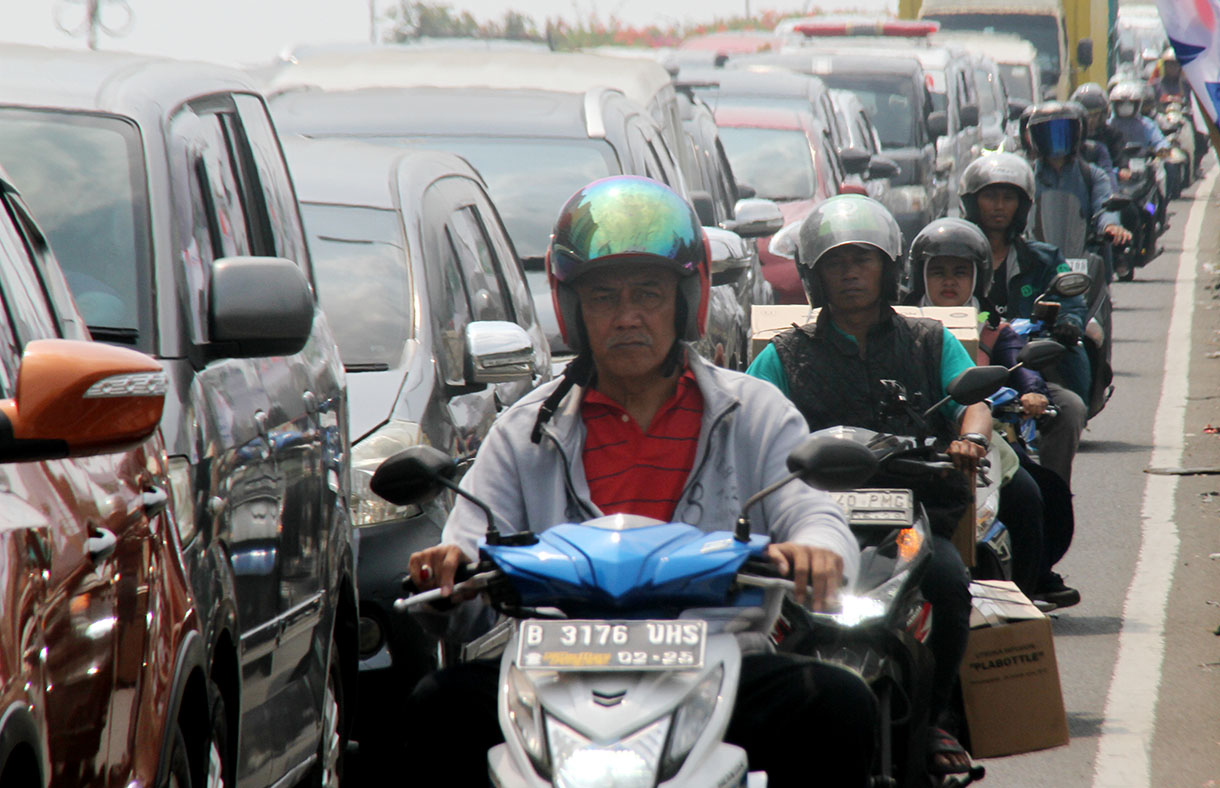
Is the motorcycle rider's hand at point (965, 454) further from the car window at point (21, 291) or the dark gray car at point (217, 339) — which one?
the car window at point (21, 291)

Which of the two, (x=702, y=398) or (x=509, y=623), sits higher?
(x=702, y=398)

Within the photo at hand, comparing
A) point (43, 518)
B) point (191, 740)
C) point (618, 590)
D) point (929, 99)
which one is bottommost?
point (929, 99)

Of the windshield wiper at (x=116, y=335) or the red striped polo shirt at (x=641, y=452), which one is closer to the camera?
the red striped polo shirt at (x=641, y=452)

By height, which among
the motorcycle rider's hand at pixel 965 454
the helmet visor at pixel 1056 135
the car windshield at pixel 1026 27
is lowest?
the car windshield at pixel 1026 27

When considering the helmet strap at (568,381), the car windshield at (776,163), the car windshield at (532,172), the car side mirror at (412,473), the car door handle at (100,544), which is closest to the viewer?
the car door handle at (100,544)

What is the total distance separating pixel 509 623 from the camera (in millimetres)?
4855

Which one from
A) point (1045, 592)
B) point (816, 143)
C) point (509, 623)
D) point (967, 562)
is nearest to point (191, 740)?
point (509, 623)

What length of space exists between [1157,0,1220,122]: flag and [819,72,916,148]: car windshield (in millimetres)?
15187

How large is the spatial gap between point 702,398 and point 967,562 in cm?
212

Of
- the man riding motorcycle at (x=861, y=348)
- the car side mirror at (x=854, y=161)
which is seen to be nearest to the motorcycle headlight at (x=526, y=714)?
the man riding motorcycle at (x=861, y=348)

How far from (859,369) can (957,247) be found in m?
2.28

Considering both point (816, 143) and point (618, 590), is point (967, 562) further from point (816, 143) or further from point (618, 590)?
point (816, 143)

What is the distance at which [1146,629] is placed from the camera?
925 centimetres

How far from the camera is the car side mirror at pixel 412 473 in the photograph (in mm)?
4438
